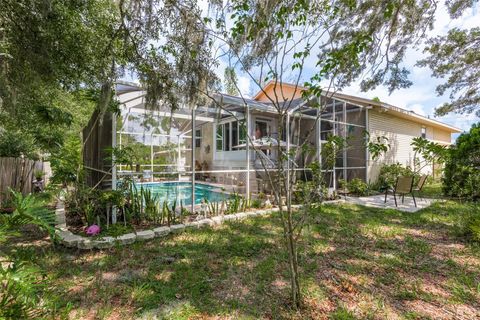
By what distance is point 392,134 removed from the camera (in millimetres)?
11836

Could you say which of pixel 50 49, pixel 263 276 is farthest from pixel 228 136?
pixel 263 276

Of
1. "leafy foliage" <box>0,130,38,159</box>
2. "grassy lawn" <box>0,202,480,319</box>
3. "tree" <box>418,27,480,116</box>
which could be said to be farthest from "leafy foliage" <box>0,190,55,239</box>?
"tree" <box>418,27,480,116</box>

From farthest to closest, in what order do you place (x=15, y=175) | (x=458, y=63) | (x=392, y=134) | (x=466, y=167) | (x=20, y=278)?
1. (x=392, y=134)
2. (x=458, y=63)
3. (x=466, y=167)
4. (x=15, y=175)
5. (x=20, y=278)

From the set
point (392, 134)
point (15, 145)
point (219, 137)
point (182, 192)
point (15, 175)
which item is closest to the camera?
point (182, 192)

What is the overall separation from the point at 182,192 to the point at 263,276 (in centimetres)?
450

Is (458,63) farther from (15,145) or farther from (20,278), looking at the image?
(15,145)

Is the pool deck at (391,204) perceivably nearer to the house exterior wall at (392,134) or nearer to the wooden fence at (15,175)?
the house exterior wall at (392,134)

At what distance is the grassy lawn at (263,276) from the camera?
7.84 feet

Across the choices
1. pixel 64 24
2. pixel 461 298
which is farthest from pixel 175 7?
pixel 461 298

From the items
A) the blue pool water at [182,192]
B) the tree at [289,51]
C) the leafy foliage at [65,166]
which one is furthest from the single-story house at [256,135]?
the tree at [289,51]

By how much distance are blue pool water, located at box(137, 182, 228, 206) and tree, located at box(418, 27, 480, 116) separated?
945cm

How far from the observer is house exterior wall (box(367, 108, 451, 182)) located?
10.6m

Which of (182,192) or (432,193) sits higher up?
(182,192)

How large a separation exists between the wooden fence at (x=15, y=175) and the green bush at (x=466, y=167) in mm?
12745
